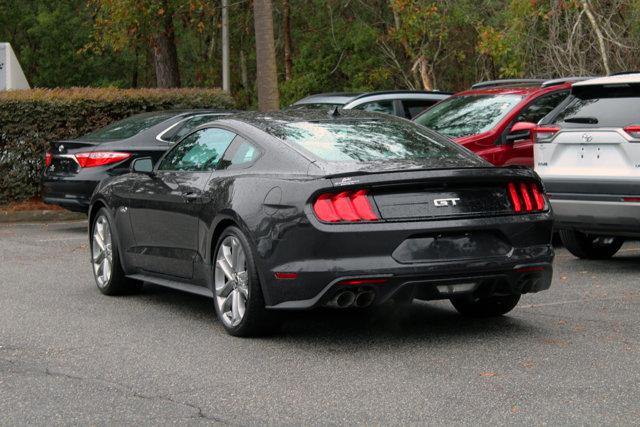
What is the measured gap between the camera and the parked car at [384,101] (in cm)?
1642

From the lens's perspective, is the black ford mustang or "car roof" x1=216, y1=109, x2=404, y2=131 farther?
"car roof" x1=216, y1=109, x2=404, y2=131

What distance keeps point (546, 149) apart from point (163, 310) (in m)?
3.95

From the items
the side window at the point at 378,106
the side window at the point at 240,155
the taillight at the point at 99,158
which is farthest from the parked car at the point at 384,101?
the side window at the point at 240,155

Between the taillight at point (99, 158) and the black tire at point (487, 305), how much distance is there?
7.07 meters

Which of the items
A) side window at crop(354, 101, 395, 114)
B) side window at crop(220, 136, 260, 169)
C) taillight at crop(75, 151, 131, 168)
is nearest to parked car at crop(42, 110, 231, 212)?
taillight at crop(75, 151, 131, 168)

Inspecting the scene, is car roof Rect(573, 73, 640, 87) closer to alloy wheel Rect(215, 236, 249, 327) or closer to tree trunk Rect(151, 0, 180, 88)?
alloy wheel Rect(215, 236, 249, 327)

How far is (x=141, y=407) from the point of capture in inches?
238

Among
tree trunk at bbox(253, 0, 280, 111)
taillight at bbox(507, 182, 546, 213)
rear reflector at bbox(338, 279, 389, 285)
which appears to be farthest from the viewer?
tree trunk at bbox(253, 0, 280, 111)

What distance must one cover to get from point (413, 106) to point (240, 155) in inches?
354

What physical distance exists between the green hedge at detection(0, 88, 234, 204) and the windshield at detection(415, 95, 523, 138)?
6282 millimetres

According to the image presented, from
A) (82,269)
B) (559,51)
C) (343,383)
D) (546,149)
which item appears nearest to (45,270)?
(82,269)

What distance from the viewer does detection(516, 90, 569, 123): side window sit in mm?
13352

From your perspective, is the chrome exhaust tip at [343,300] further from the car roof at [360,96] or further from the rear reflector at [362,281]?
the car roof at [360,96]

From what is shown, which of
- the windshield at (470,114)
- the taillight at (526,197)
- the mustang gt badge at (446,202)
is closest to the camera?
the mustang gt badge at (446,202)
